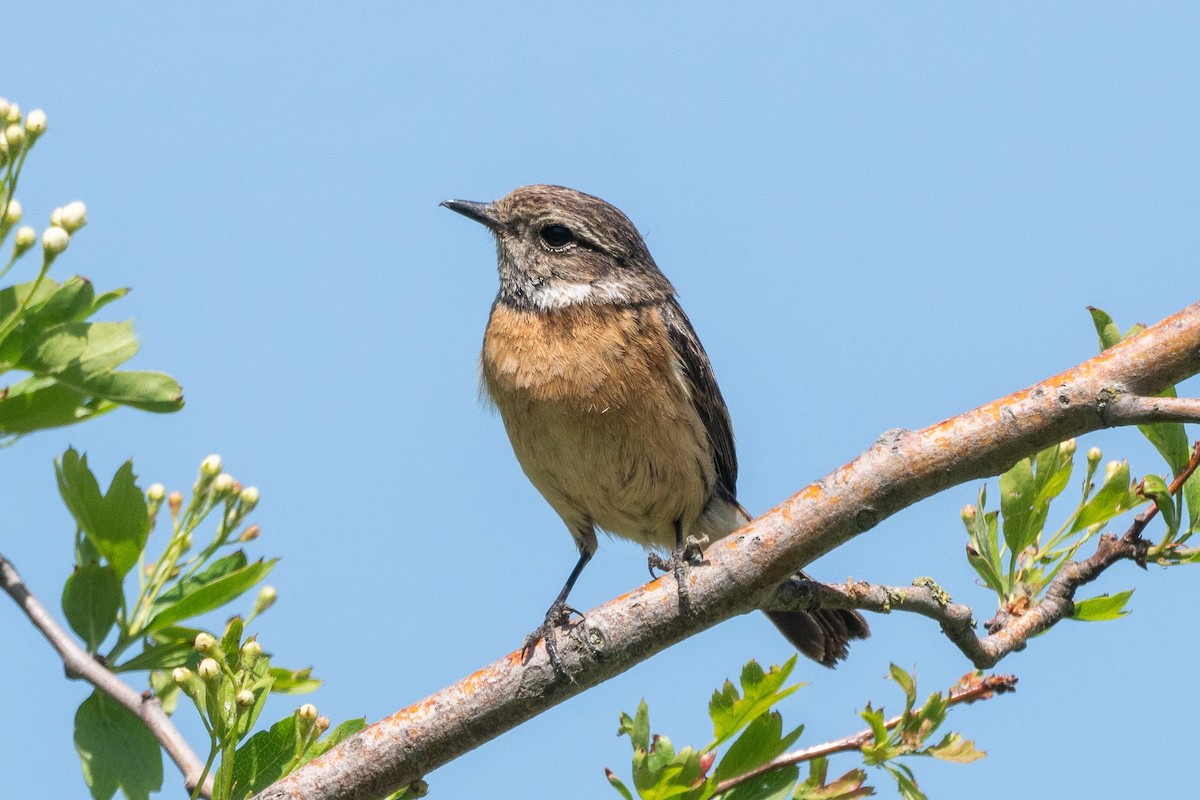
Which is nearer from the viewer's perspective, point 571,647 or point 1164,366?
point 1164,366

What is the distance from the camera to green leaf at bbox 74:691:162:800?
12.6 ft

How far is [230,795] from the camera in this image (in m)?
3.56

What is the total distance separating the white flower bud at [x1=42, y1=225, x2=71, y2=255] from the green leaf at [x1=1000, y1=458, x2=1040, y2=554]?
10.3 feet

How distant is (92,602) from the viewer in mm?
3826

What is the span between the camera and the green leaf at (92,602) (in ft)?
12.5

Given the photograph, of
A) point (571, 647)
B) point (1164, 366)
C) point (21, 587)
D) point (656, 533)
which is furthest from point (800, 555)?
point (656, 533)

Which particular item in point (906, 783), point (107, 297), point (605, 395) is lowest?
point (906, 783)

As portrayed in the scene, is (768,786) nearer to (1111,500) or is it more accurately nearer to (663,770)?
(663,770)

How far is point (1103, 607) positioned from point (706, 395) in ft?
9.37

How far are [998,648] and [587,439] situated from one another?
2.49 metres

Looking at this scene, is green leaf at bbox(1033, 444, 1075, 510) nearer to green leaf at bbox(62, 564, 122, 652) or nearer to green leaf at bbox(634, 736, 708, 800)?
green leaf at bbox(634, 736, 708, 800)

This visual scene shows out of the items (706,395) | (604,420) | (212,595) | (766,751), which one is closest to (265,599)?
(212,595)

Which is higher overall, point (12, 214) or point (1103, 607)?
point (12, 214)

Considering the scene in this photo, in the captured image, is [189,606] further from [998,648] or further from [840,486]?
[998,648]
